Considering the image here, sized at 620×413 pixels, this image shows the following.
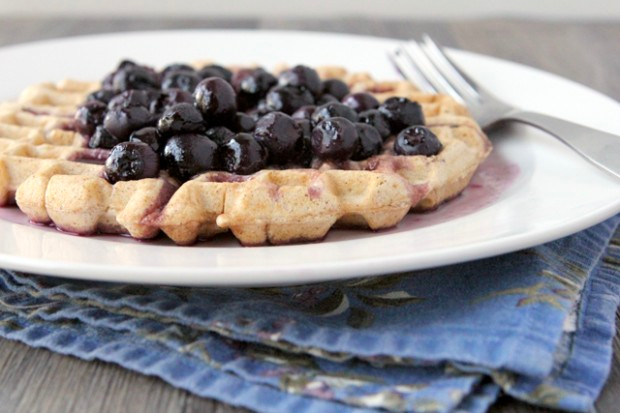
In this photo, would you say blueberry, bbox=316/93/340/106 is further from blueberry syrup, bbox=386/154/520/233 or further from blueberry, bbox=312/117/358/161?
blueberry syrup, bbox=386/154/520/233

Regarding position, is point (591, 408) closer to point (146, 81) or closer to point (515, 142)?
point (515, 142)

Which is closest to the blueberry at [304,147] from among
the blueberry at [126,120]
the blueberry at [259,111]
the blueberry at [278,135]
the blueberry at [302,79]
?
the blueberry at [278,135]

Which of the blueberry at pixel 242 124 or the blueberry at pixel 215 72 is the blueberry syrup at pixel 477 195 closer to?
the blueberry at pixel 242 124

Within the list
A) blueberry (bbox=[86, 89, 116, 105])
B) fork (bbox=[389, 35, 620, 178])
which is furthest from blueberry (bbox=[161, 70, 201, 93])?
fork (bbox=[389, 35, 620, 178])

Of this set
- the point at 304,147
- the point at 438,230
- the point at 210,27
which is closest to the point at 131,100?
the point at 304,147

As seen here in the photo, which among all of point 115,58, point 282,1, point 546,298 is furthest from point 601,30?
point 546,298

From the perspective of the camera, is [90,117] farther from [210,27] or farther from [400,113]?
[210,27]
